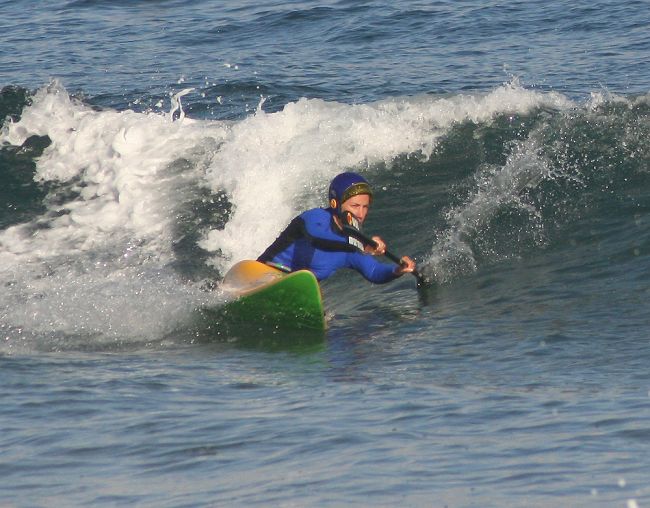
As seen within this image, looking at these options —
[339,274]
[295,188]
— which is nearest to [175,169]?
[295,188]

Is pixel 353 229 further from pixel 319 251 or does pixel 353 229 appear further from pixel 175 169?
pixel 175 169

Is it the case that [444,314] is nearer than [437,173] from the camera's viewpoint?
Yes

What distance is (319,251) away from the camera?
8953mm

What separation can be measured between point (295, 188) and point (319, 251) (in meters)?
2.88

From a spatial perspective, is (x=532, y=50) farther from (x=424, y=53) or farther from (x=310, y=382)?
(x=310, y=382)

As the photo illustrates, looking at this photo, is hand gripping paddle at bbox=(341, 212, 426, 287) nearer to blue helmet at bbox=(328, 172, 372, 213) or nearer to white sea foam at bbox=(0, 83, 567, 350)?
blue helmet at bbox=(328, 172, 372, 213)

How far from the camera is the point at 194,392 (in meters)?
6.72

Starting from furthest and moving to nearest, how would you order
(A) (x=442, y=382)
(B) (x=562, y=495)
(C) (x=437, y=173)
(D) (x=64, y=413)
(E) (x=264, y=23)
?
1. (E) (x=264, y=23)
2. (C) (x=437, y=173)
3. (A) (x=442, y=382)
4. (D) (x=64, y=413)
5. (B) (x=562, y=495)

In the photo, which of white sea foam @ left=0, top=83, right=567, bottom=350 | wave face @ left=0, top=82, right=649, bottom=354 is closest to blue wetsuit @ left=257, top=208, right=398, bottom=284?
wave face @ left=0, top=82, right=649, bottom=354

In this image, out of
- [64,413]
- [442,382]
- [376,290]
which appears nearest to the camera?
[64,413]

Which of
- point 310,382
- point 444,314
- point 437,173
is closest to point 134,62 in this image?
point 437,173

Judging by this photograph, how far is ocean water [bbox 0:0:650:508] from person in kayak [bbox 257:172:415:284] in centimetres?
40

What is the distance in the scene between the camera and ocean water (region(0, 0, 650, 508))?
5422 millimetres

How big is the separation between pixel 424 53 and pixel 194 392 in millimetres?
10965
